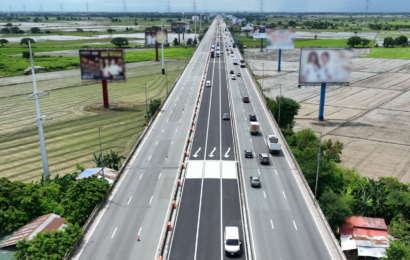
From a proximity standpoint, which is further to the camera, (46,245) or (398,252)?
(398,252)

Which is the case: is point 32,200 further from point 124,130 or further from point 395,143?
point 395,143

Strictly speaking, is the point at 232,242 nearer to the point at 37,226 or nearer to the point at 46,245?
the point at 46,245

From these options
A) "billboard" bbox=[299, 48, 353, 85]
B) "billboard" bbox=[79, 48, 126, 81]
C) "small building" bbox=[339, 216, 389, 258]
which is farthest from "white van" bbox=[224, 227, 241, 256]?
"billboard" bbox=[79, 48, 126, 81]

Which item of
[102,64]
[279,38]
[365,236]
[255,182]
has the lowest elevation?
[365,236]

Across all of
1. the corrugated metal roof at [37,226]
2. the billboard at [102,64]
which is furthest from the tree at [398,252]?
the billboard at [102,64]

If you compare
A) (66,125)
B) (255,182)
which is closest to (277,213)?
(255,182)
